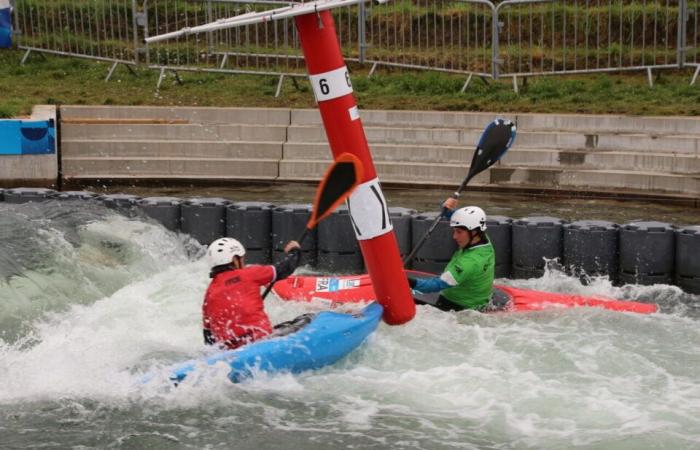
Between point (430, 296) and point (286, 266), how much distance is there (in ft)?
6.79

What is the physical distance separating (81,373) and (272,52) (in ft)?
33.8

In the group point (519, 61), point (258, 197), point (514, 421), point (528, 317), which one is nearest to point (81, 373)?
point (514, 421)

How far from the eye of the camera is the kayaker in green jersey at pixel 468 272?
10.7 metres

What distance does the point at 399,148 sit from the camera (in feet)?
52.6

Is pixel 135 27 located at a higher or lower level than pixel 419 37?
higher

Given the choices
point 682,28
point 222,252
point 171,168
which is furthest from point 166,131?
point 222,252

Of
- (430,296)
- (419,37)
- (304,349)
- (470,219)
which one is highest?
(419,37)

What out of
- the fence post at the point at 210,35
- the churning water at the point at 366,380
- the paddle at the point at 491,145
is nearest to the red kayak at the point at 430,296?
the churning water at the point at 366,380

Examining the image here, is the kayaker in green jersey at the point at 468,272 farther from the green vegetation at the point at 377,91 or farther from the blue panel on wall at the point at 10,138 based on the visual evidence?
the blue panel on wall at the point at 10,138

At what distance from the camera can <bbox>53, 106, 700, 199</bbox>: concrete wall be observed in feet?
49.2

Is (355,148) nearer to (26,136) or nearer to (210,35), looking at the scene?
Answer: (26,136)

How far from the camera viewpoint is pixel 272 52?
18.7m

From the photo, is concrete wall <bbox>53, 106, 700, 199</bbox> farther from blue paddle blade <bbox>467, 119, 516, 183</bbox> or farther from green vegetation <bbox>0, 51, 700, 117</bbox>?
blue paddle blade <bbox>467, 119, 516, 183</bbox>

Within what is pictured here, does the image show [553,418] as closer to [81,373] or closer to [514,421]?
[514,421]
